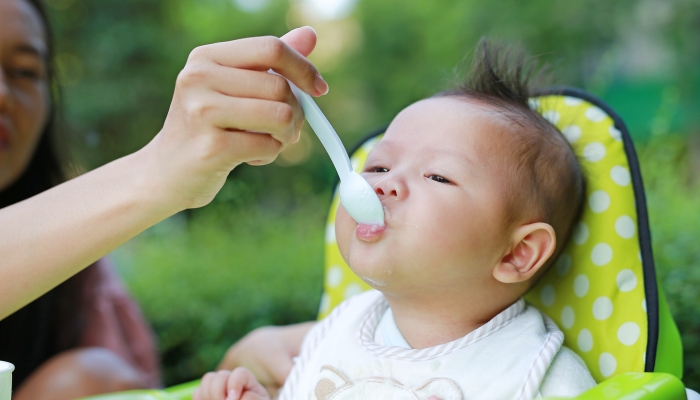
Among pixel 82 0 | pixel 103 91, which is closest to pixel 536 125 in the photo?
pixel 103 91

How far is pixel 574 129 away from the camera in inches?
48.3

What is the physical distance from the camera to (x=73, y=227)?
0.90 meters

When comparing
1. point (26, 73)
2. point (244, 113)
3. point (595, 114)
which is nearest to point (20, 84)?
point (26, 73)

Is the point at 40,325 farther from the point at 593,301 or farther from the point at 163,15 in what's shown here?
the point at 163,15

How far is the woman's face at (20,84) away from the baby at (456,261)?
78 cm

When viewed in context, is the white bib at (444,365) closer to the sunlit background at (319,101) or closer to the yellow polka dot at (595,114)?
the yellow polka dot at (595,114)

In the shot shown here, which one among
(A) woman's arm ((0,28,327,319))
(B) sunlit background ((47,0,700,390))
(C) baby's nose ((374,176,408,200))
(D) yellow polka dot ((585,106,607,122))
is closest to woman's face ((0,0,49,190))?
(B) sunlit background ((47,0,700,390))

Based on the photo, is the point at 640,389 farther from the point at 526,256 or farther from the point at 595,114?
the point at 595,114

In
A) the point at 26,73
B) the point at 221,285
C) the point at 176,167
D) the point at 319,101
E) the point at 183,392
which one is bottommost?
the point at 221,285

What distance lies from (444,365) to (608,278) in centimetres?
35

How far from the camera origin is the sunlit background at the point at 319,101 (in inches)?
87.9

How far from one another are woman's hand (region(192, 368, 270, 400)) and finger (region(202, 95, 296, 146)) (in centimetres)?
52

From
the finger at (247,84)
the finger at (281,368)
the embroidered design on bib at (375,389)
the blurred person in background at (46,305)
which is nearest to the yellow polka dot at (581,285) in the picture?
the embroidered design on bib at (375,389)

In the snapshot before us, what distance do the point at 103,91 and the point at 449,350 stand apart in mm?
6746
